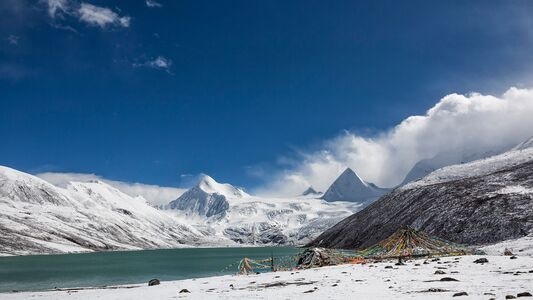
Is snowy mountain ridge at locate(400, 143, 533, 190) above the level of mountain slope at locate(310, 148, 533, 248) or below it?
above

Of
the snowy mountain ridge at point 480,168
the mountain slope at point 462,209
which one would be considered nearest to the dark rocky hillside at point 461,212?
the mountain slope at point 462,209

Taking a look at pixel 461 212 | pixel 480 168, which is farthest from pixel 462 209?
pixel 480 168

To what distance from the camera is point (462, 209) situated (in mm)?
111062

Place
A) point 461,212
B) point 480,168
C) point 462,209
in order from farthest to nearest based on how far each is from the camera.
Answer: point 480,168 → point 462,209 → point 461,212

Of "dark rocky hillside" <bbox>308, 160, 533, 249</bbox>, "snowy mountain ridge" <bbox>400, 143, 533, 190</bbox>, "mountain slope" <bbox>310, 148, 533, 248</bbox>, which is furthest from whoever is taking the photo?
"snowy mountain ridge" <bbox>400, 143, 533, 190</bbox>

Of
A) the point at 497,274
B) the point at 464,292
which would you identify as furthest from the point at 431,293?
the point at 497,274

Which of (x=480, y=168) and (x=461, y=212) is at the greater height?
(x=480, y=168)

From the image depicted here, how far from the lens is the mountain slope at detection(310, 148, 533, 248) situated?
3701 inches

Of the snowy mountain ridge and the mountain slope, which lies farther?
the snowy mountain ridge

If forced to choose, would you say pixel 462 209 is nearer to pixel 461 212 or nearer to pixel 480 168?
pixel 461 212

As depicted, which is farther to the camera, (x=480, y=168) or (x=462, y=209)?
(x=480, y=168)

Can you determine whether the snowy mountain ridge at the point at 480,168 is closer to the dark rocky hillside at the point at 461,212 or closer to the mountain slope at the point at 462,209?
the mountain slope at the point at 462,209

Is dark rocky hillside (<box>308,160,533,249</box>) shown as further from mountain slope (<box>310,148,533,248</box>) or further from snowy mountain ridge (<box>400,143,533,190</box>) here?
snowy mountain ridge (<box>400,143,533,190</box>)

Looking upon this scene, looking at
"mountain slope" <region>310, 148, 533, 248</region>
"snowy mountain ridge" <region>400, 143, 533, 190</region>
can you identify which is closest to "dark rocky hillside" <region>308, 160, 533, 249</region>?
"mountain slope" <region>310, 148, 533, 248</region>
